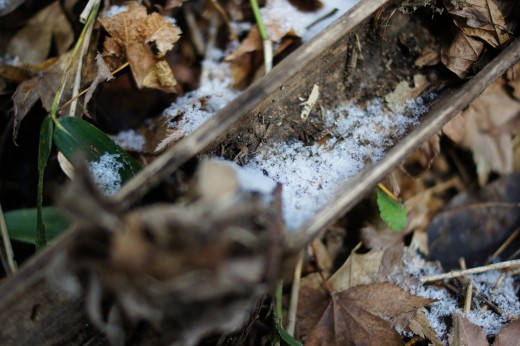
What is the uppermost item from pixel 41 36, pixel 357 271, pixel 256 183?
pixel 41 36

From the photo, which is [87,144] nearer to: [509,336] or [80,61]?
[80,61]

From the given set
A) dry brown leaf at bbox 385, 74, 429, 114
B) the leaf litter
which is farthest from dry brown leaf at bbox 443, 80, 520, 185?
dry brown leaf at bbox 385, 74, 429, 114

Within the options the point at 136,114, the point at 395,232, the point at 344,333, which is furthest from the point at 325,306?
the point at 136,114

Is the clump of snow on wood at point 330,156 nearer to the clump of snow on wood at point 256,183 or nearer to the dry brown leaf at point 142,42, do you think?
the clump of snow on wood at point 256,183

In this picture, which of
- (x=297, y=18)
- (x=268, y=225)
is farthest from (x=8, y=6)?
(x=268, y=225)

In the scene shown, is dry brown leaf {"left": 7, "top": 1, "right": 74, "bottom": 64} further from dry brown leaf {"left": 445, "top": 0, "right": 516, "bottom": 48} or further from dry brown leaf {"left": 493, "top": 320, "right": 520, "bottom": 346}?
dry brown leaf {"left": 493, "top": 320, "right": 520, "bottom": 346}
